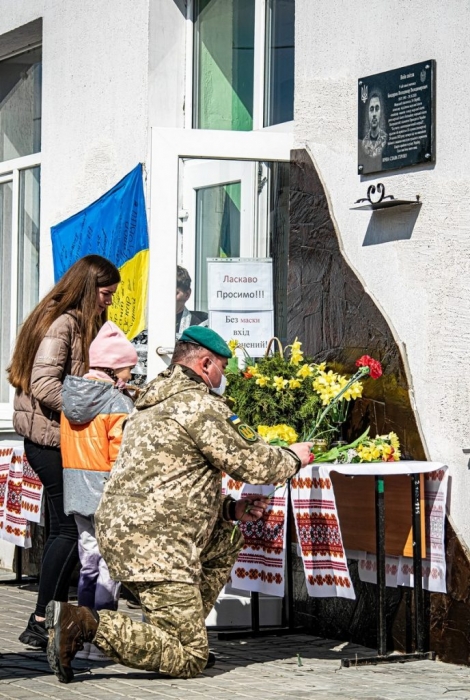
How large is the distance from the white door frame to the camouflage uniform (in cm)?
168

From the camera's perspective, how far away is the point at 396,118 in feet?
21.3

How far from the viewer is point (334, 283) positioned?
694 cm

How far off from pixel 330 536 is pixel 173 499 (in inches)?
34.5

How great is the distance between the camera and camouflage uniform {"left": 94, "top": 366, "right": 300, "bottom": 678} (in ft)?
18.1

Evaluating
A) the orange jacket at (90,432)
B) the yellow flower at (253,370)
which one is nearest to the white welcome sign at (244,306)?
the yellow flower at (253,370)

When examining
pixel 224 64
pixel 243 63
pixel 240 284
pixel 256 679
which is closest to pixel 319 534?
pixel 256 679

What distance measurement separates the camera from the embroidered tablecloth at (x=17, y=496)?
8.04m

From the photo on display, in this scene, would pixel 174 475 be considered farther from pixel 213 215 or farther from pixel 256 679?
pixel 213 215

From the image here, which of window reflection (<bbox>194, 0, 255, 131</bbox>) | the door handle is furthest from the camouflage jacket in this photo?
window reflection (<bbox>194, 0, 255, 131</bbox>)

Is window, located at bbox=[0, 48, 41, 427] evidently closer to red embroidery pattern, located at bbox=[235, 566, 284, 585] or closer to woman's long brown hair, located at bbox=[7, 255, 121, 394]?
woman's long brown hair, located at bbox=[7, 255, 121, 394]

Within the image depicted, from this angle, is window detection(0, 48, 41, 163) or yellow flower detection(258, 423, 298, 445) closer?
yellow flower detection(258, 423, 298, 445)

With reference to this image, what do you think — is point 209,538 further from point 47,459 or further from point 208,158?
point 208,158

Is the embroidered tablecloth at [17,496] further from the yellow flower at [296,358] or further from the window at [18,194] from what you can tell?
the yellow flower at [296,358]

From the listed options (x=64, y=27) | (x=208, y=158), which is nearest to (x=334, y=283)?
(x=208, y=158)
